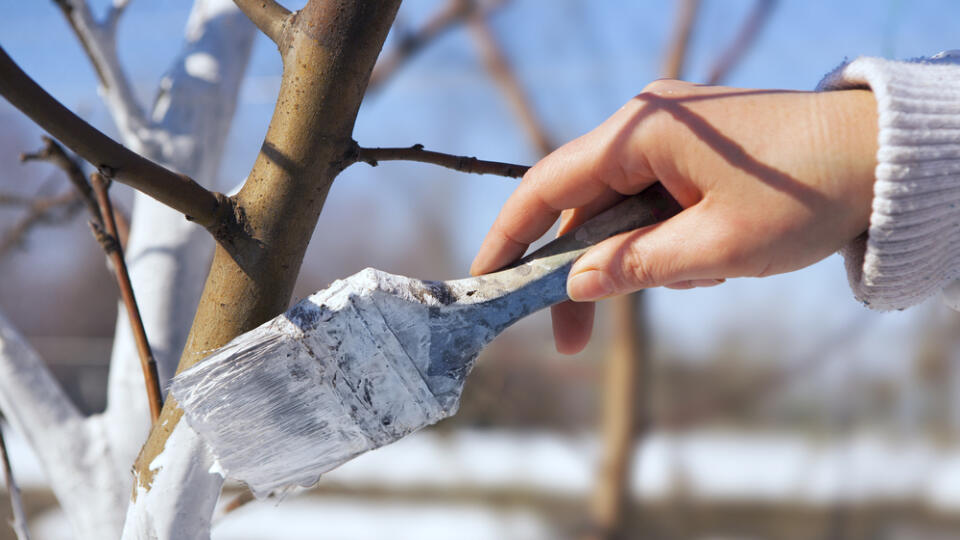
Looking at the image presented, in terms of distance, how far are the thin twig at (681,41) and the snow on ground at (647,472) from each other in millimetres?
795

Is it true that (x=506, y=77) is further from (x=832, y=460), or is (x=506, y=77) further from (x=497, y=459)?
(x=832, y=460)

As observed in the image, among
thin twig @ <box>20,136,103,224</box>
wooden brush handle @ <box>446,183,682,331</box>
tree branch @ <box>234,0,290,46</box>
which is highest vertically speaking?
thin twig @ <box>20,136,103,224</box>

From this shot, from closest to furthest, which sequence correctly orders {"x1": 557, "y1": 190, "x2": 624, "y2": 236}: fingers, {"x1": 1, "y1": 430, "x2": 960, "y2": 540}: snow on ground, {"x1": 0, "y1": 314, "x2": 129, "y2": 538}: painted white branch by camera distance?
{"x1": 557, "y1": 190, "x2": 624, "y2": 236}: fingers
{"x1": 0, "y1": 314, "x2": 129, "y2": 538}: painted white branch
{"x1": 1, "y1": 430, "x2": 960, "y2": 540}: snow on ground

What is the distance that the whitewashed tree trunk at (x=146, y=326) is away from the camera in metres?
0.45

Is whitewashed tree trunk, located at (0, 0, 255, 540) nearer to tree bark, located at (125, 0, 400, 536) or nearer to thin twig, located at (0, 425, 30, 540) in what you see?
thin twig, located at (0, 425, 30, 540)

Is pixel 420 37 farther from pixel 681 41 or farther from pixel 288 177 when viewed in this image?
pixel 288 177

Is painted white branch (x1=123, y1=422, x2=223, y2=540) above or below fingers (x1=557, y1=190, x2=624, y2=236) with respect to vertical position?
below

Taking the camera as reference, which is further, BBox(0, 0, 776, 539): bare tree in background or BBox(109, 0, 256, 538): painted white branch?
BBox(109, 0, 256, 538): painted white branch

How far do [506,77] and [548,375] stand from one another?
66 cm

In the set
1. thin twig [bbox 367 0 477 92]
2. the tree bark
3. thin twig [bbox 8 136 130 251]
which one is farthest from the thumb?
thin twig [bbox 367 0 477 92]

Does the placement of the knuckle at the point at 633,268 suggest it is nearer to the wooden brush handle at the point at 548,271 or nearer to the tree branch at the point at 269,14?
the wooden brush handle at the point at 548,271

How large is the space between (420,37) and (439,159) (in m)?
1.18

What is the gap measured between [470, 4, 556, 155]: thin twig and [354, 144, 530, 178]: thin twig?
1163 mm

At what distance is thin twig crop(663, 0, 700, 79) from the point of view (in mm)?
1398
